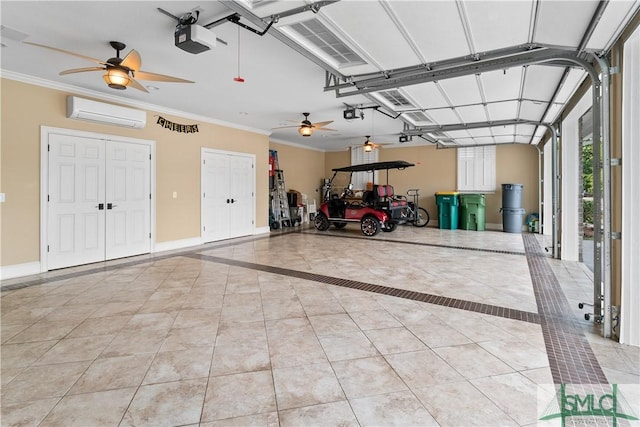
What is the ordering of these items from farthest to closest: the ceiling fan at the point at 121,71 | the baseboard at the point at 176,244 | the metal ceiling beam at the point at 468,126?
1. the baseboard at the point at 176,244
2. the metal ceiling beam at the point at 468,126
3. the ceiling fan at the point at 121,71

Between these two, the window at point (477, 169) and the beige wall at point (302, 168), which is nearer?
the window at point (477, 169)

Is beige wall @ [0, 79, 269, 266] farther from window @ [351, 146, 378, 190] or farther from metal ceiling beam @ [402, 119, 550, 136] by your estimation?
window @ [351, 146, 378, 190]

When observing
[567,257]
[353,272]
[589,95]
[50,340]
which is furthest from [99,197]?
[567,257]

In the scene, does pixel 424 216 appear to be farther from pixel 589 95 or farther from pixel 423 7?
pixel 423 7

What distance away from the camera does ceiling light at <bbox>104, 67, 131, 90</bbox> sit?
372 centimetres

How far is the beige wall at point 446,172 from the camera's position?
33.9 ft

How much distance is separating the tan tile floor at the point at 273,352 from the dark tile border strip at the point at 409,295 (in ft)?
0.46

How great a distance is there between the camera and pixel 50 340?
2.81m

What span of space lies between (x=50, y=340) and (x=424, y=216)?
10699 millimetres

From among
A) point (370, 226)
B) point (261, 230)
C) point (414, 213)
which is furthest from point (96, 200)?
point (414, 213)

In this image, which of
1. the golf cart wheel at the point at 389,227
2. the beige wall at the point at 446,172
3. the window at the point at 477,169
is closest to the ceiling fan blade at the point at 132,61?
the golf cart wheel at the point at 389,227

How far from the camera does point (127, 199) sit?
6305 mm

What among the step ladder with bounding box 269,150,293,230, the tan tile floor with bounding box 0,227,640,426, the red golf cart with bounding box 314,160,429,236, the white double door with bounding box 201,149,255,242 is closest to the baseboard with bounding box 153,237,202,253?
the white double door with bounding box 201,149,255,242

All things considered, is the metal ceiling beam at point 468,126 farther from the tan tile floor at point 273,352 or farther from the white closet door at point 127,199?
the white closet door at point 127,199
